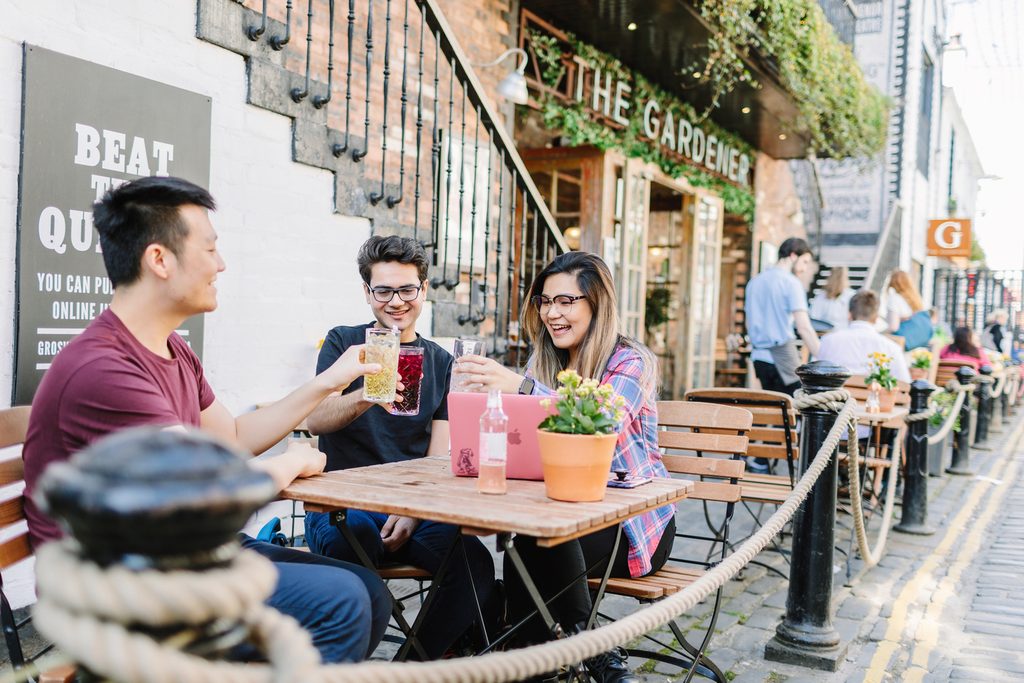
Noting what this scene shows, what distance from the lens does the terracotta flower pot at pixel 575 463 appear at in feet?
6.53

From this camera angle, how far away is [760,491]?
392 centimetres

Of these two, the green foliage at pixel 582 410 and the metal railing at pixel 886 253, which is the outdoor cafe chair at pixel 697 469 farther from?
the metal railing at pixel 886 253

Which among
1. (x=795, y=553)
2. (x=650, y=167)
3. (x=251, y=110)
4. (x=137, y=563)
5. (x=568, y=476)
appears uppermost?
(x=650, y=167)

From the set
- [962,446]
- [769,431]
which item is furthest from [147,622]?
[962,446]

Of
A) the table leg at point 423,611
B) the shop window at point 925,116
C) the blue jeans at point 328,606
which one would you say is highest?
the shop window at point 925,116

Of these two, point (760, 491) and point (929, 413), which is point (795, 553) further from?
point (929, 413)

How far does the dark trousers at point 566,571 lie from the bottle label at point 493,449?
491mm

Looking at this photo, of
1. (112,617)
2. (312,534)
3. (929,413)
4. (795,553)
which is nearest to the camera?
(112,617)

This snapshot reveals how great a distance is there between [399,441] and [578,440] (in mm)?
1105

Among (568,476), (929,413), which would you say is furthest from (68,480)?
(929,413)

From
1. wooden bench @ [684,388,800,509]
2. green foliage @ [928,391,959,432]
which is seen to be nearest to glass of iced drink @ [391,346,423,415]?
wooden bench @ [684,388,800,509]

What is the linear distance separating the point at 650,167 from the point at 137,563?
8.77m

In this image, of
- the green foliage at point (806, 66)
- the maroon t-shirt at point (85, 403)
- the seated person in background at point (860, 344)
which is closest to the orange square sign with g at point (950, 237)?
the green foliage at point (806, 66)

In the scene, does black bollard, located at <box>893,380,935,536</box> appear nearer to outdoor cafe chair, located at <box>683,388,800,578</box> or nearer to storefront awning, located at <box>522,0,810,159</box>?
outdoor cafe chair, located at <box>683,388,800,578</box>
